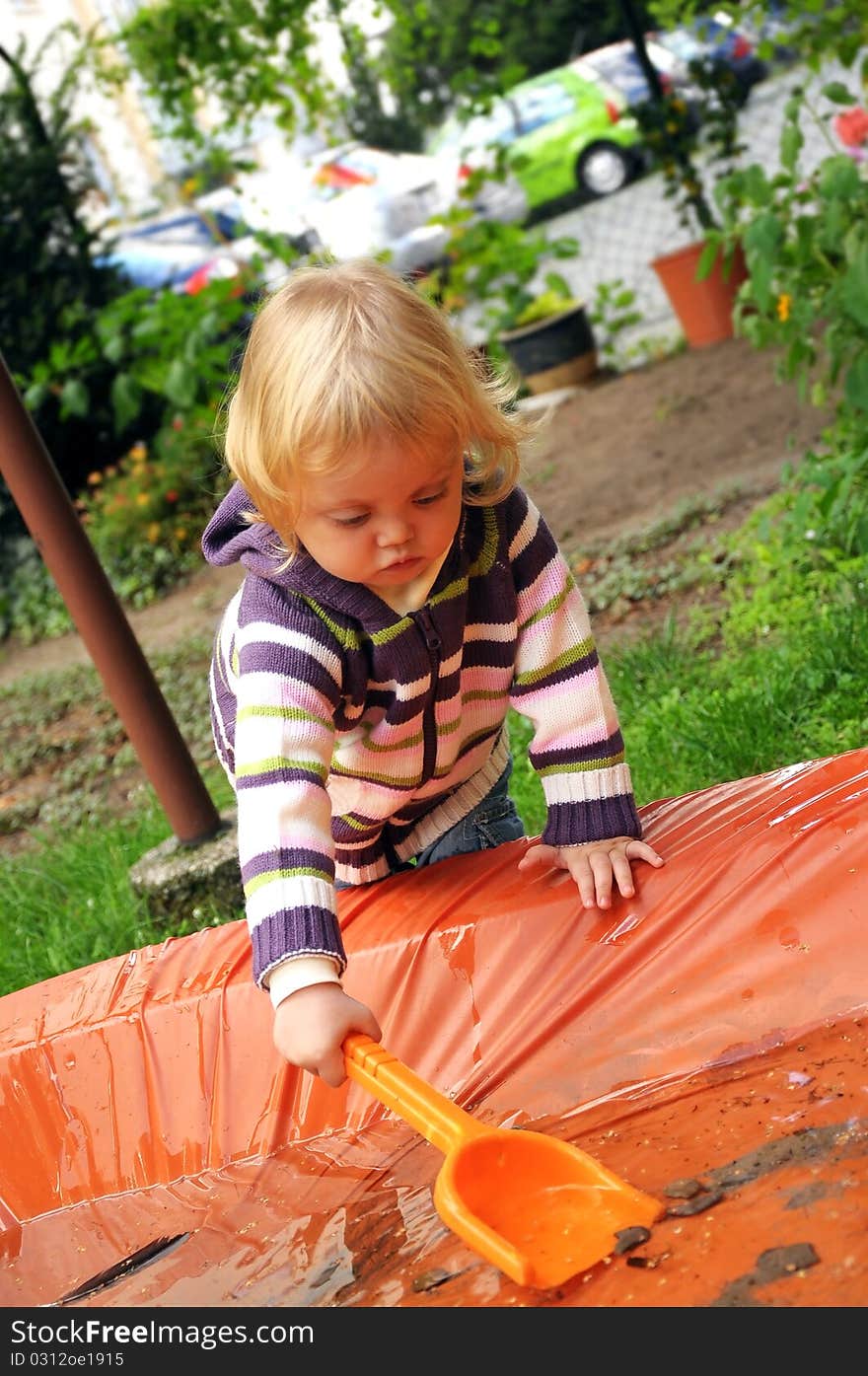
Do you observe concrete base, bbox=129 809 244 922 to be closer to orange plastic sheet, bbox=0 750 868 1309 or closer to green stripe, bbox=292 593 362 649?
orange plastic sheet, bbox=0 750 868 1309

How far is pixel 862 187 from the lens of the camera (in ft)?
9.84

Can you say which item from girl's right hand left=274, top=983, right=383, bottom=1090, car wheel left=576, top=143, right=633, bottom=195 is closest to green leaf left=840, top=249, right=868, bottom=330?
girl's right hand left=274, top=983, right=383, bottom=1090

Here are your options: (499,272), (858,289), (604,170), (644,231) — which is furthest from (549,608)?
(604,170)

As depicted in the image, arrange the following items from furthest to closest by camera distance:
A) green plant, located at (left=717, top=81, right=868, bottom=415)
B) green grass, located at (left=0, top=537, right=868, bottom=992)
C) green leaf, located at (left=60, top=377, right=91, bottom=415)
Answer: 1. green leaf, located at (left=60, top=377, right=91, bottom=415)
2. green plant, located at (left=717, top=81, right=868, bottom=415)
3. green grass, located at (left=0, top=537, right=868, bottom=992)

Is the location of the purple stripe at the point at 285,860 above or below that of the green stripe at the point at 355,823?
above

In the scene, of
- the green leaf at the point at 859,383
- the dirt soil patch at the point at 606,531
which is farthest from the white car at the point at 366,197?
the green leaf at the point at 859,383

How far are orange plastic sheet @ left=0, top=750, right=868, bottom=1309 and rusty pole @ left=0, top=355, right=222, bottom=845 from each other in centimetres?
Answer: 60

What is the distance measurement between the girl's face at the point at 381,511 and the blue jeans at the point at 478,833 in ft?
2.12

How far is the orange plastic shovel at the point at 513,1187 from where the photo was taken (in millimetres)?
1383

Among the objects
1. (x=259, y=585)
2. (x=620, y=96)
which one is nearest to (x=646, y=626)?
(x=259, y=585)

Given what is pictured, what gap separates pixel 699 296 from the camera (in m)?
6.44

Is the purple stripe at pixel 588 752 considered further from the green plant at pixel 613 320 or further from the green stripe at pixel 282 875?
the green plant at pixel 613 320

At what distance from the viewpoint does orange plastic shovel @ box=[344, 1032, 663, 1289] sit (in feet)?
4.54
